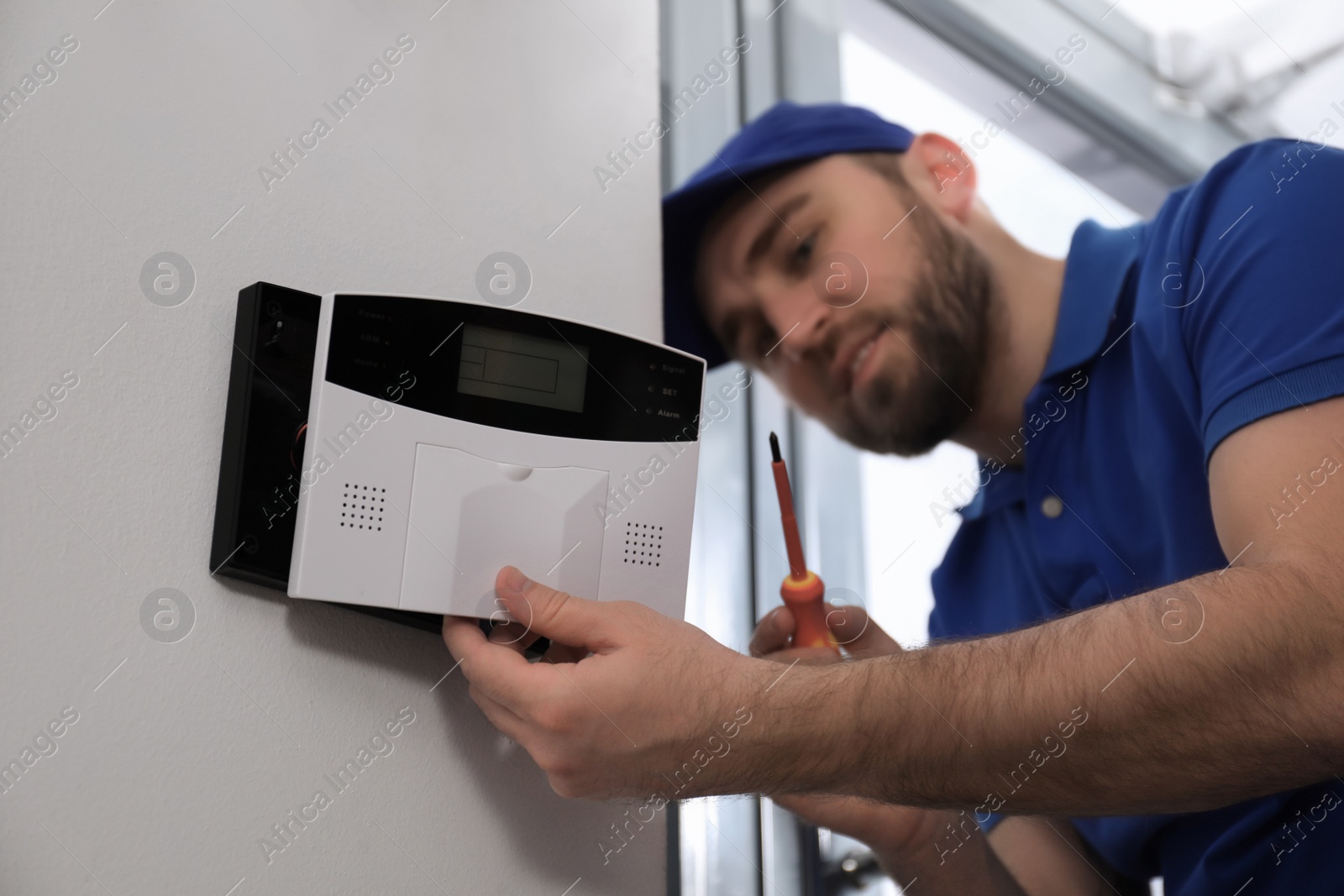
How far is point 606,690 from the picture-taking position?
23.6 inches

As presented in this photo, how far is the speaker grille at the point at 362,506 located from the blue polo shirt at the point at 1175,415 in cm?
45

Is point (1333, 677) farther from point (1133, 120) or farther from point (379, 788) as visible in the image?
point (1133, 120)

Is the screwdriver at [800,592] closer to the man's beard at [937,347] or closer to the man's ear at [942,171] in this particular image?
the man's beard at [937,347]

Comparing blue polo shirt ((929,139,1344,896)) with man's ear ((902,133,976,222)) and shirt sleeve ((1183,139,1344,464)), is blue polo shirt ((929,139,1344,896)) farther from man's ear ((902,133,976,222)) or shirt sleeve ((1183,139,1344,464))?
man's ear ((902,133,976,222))

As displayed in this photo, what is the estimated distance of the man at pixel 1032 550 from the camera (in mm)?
636

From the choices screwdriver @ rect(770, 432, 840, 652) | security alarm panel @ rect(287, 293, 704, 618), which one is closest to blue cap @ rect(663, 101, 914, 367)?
screwdriver @ rect(770, 432, 840, 652)

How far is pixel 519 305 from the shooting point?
77 cm

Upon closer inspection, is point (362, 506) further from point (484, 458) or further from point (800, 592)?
point (800, 592)

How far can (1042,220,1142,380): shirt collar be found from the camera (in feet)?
3.57

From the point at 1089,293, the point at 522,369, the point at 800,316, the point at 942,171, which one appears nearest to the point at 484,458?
the point at 522,369

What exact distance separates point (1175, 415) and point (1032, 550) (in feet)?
0.86

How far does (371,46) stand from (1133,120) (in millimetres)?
1937

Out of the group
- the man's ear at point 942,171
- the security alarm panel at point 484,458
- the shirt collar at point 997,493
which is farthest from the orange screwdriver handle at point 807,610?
the man's ear at point 942,171

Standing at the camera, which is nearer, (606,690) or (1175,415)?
(606,690)
